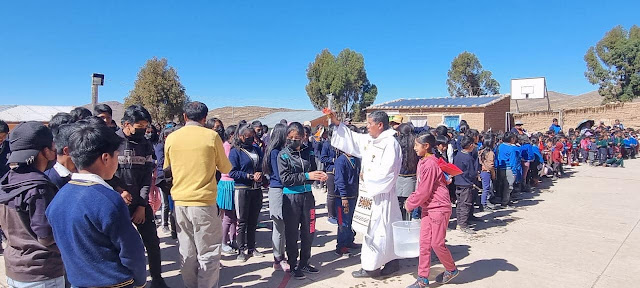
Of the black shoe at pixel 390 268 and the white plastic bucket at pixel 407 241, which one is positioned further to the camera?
the black shoe at pixel 390 268

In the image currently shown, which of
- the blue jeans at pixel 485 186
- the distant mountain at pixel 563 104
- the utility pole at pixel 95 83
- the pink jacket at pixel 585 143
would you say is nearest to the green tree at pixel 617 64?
the distant mountain at pixel 563 104

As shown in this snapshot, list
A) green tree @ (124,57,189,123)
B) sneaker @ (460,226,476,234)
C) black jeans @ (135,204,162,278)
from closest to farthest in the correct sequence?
black jeans @ (135,204,162,278), sneaker @ (460,226,476,234), green tree @ (124,57,189,123)

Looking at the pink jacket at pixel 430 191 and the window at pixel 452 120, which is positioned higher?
the window at pixel 452 120

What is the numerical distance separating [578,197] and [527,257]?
535 centimetres

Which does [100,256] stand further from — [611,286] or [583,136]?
[583,136]

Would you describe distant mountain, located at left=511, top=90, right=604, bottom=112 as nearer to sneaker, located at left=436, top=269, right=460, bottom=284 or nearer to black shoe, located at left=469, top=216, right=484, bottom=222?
black shoe, located at left=469, top=216, right=484, bottom=222

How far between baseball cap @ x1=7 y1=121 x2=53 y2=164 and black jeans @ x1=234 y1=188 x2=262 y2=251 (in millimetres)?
2543

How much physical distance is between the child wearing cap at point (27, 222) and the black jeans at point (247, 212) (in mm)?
2485

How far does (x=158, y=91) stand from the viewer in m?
23.6

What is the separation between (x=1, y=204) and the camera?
2.57 metres

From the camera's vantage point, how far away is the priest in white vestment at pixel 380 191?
4207 millimetres

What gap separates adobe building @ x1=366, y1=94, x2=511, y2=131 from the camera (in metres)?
25.0

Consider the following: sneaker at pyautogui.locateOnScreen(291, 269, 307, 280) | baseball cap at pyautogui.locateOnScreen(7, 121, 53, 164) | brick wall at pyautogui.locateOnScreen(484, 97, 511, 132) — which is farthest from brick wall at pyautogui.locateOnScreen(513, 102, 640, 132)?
baseball cap at pyautogui.locateOnScreen(7, 121, 53, 164)

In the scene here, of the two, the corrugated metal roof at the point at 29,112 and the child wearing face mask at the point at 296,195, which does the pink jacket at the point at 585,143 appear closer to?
the child wearing face mask at the point at 296,195
